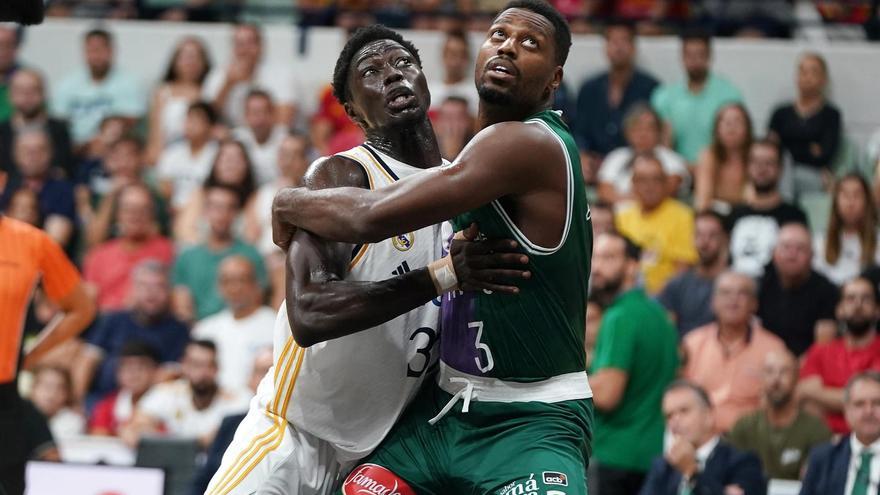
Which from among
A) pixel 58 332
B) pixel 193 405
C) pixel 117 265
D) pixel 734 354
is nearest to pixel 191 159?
pixel 117 265

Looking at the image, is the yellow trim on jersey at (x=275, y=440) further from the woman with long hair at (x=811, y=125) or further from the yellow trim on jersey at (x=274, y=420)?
the woman with long hair at (x=811, y=125)

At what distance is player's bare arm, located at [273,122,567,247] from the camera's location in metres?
4.61

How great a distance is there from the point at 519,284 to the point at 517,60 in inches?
29.5

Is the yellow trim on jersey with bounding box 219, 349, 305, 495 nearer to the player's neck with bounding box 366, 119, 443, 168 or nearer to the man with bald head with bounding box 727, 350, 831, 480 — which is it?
the player's neck with bounding box 366, 119, 443, 168

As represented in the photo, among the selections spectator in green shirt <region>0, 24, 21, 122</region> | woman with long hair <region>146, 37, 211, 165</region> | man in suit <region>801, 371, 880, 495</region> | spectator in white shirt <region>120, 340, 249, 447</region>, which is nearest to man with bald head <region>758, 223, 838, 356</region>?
man in suit <region>801, 371, 880, 495</region>

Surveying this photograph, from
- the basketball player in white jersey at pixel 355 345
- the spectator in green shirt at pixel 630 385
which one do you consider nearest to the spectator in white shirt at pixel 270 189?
the spectator in green shirt at pixel 630 385

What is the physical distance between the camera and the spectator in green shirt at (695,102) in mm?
11453

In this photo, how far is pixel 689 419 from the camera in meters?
8.09

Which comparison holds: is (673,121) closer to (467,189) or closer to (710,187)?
(710,187)

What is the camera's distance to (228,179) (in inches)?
456

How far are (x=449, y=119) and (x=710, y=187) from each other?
2.03m

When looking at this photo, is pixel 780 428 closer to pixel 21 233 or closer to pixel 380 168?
pixel 380 168

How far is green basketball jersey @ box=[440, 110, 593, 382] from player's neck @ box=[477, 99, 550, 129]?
50 mm

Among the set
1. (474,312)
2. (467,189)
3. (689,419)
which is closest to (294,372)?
(474,312)
